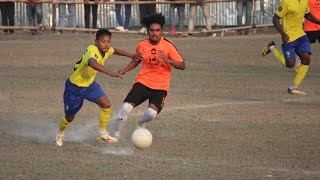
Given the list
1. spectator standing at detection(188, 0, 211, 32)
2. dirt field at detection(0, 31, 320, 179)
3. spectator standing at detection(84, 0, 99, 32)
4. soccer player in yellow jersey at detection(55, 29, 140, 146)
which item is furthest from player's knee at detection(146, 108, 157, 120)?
spectator standing at detection(84, 0, 99, 32)

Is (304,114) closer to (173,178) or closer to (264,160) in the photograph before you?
(264,160)

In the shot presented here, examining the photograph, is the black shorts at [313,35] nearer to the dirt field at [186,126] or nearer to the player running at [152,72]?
the dirt field at [186,126]

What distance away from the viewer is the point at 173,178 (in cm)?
1041

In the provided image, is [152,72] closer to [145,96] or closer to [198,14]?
[145,96]

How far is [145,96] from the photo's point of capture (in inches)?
510

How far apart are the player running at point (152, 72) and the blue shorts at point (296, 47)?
564 cm

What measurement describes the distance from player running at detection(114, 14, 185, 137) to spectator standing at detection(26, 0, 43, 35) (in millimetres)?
17456

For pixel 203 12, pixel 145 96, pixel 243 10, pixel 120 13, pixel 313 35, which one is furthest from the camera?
pixel 243 10

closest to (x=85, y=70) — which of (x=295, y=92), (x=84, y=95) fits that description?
(x=84, y=95)

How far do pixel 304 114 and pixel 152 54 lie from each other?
11.5 ft

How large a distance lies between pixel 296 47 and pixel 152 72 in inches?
230

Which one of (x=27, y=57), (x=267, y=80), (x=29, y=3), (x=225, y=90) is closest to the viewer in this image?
(x=225, y=90)

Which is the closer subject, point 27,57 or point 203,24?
point 27,57

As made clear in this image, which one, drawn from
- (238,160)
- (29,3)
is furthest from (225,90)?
(29,3)
